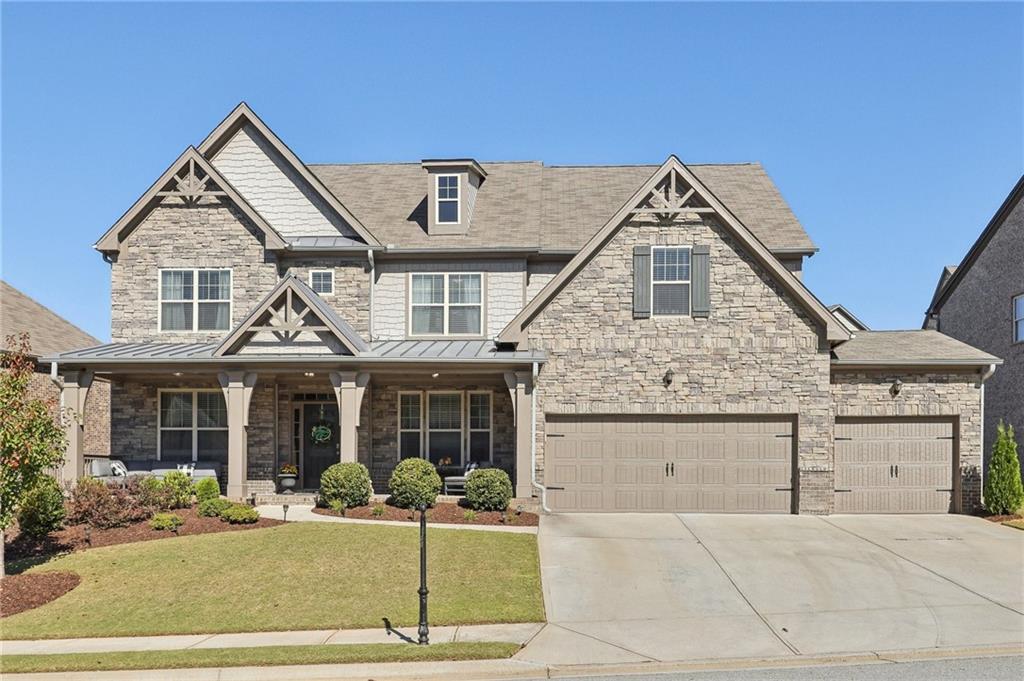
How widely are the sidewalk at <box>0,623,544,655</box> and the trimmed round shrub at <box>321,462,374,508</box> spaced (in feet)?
24.6

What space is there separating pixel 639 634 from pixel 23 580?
34.1 ft

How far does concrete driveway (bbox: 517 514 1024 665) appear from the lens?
39.4 feet

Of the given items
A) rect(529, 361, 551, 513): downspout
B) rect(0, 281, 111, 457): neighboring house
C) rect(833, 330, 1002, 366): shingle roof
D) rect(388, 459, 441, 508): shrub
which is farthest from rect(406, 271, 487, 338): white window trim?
rect(0, 281, 111, 457): neighboring house

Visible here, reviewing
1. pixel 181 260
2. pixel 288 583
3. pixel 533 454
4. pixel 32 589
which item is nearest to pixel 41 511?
pixel 32 589

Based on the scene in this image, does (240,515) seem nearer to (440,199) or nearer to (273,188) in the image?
(273,188)

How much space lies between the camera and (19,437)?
15625mm

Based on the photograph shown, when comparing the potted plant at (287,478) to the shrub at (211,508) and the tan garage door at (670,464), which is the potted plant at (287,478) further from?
the tan garage door at (670,464)

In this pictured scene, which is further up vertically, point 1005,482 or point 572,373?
point 572,373

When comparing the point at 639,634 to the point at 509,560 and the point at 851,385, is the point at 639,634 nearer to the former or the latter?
the point at 509,560

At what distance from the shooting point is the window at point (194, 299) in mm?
24000

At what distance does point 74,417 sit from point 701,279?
15147 millimetres

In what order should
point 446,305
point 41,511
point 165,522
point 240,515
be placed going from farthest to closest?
point 446,305
point 240,515
point 165,522
point 41,511

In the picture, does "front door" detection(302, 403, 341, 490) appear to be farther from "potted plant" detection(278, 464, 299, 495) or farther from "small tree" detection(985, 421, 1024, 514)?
"small tree" detection(985, 421, 1024, 514)

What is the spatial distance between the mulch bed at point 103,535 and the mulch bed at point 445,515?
1760 mm
